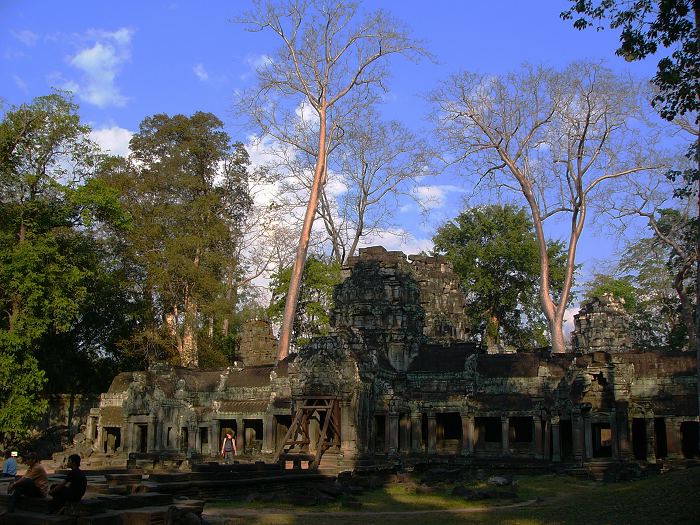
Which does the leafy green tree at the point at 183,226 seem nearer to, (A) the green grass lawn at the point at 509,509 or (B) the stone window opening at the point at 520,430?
(B) the stone window opening at the point at 520,430

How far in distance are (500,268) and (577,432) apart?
25292mm

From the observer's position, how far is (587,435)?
90.8 feet

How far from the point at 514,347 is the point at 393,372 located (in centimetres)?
2467

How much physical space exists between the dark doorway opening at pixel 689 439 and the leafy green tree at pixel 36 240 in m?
24.6

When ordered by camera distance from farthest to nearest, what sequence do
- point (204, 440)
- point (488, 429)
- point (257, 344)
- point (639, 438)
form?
point (257, 344)
point (204, 440)
point (488, 429)
point (639, 438)

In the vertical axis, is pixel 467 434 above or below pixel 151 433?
above

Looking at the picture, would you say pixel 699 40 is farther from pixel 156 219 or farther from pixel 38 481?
pixel 156 219

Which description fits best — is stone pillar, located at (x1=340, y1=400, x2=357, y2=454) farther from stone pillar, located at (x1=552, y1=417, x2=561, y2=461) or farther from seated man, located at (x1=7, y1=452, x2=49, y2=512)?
seated man, located at (x1=7, y1=452, x2=49, y2=512)

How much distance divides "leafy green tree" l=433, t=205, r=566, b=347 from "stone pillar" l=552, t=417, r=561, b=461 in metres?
23.1

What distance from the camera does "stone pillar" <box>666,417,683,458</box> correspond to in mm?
26594

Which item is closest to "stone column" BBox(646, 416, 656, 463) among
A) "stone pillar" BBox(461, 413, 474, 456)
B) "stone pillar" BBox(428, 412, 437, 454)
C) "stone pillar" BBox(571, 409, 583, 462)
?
"stone pillar" BBox(571, 409, 583, 462)

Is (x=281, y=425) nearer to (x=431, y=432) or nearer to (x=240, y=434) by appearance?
(x=240, y=434)

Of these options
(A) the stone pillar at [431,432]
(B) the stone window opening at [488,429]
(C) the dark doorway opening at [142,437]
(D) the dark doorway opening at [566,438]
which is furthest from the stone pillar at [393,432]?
(C) the dark doorway opening at [142,437]

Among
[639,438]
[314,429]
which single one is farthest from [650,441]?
[314,429]
